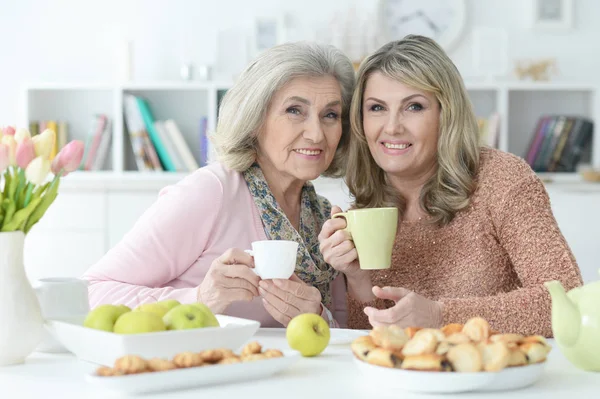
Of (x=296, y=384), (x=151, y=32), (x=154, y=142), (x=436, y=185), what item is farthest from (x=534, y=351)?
(x=151, y=32)

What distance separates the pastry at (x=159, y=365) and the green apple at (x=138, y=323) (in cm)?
10

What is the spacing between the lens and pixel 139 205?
13.4 ft

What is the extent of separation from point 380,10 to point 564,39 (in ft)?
3.35

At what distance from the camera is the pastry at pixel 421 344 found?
1.05m

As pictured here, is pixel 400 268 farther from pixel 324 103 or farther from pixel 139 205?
pixel 139 205

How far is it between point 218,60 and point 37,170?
10.9 ft

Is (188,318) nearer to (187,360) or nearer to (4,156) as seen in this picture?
(187,360)

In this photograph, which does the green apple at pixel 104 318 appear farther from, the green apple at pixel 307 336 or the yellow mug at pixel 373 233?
the yellow mug at pixel 373 233

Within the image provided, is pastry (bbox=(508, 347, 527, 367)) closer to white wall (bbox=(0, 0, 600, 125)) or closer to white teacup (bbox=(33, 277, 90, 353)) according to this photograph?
white teacup (bbox=(33, 277, 90, 353))

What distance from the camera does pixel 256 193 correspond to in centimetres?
204

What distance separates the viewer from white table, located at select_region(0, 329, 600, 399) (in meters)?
1.07

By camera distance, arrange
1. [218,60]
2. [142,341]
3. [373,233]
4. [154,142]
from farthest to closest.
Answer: [218,60] → [154,142] → [373,233] → [142,341]

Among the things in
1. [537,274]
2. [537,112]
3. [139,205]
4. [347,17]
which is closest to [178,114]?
[139,205]

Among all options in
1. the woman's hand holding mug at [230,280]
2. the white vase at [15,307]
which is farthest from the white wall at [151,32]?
the white vase at [15,307]
